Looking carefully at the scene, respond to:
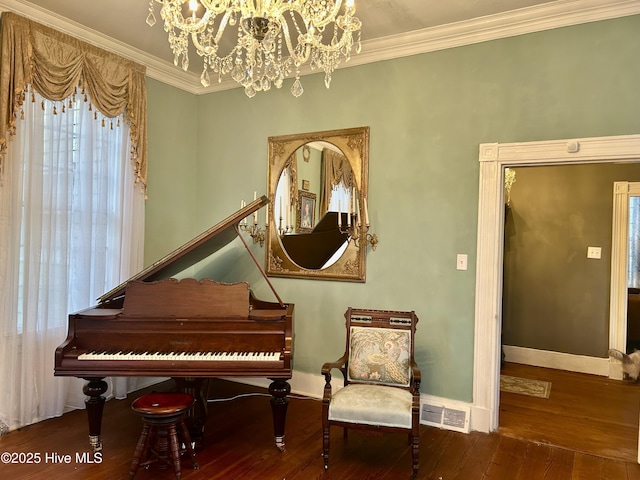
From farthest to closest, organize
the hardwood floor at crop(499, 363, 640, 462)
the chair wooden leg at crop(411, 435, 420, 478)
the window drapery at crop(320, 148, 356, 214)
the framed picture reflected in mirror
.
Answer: the framed picture reflected in mirror
the window drapery at crop(320, 148, 356, 214)
the hardwood floor at crop(499, 363, 640, 462)
the chair wooden leg at crop(411, 435, 420, 478)

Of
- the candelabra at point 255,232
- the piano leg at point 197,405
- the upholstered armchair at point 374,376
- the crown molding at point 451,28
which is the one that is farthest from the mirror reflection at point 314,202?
the piano leg at point 197,405

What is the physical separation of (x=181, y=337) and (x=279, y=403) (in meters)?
0.74

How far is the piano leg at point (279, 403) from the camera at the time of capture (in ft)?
9.24

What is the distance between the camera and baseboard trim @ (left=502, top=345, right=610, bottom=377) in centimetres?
491

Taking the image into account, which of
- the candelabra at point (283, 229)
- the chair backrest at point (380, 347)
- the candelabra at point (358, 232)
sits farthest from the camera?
the candelabra at point (283, 229)

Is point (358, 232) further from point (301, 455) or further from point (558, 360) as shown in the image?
point (558, 360)

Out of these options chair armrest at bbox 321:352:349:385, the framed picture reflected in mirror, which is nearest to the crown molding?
the framed picture reflected in mirror

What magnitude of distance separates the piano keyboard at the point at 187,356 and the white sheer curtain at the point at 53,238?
92 cm

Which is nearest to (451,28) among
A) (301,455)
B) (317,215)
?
(317,215)

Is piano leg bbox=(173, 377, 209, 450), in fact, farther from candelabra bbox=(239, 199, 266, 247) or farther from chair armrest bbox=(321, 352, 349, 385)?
candelabra bbox=(239, 199, 266, 247)

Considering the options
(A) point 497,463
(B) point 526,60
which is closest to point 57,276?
(A) point 497,463

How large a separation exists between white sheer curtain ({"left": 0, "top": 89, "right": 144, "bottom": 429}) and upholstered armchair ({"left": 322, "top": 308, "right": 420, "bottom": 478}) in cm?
205

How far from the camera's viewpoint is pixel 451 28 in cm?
339

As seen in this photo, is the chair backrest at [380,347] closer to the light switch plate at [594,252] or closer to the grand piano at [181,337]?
the grand piano at [181,337]
